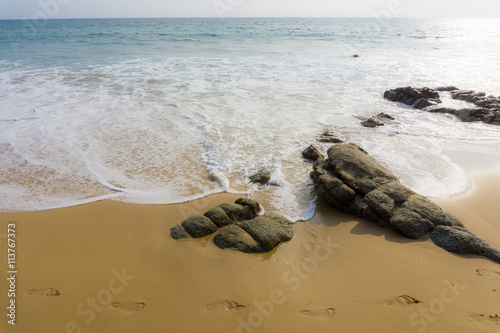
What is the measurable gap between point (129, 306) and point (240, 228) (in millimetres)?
1839

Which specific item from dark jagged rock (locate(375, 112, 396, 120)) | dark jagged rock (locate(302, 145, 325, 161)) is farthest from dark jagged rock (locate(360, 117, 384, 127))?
dark jagged rock (locate(302, 145, 325, 161))

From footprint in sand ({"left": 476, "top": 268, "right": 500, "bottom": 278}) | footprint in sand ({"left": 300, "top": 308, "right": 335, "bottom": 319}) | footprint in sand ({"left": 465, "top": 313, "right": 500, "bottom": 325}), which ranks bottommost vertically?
footprint in sand ({"left": 300, "top": 308, "right": 335, "bottom": 319})

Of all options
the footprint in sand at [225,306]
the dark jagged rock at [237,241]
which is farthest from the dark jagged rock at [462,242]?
the footprint in sand at [225,306]

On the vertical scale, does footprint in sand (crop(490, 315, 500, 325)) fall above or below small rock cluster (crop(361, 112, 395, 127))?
below

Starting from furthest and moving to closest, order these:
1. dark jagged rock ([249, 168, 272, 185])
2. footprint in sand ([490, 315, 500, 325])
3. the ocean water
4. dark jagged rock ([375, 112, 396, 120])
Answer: dark jagged rock ([375, 112, 396, 120]) → dark jagged rock ([249, 168, 272, 185]) → the ocean water → footprint in sand ([490, 315, 500, 325])

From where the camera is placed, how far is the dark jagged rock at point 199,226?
461 centimetres

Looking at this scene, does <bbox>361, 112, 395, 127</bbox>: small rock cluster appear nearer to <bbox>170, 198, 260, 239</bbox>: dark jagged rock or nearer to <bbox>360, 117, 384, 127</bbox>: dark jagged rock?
<bbox>360, 117, 384, 127</bbox>: dark jagged rock

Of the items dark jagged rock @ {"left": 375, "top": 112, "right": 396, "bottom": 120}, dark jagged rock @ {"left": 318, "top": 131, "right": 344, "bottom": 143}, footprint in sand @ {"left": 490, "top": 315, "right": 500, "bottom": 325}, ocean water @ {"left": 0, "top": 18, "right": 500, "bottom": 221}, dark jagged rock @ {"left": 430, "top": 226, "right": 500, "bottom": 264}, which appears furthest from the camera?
dark jagged rock @ {"left": 375, "top": 112, "right": 396, "bottom": 120}

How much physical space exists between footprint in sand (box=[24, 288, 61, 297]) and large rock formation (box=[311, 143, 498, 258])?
170 inches

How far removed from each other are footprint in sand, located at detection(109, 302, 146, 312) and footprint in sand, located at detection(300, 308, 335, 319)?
188 cm

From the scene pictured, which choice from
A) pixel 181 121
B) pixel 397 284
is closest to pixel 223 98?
pixel 181 121

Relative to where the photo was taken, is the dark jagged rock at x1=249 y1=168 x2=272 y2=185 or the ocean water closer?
the ocean water

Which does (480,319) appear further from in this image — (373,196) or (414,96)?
(414,96)

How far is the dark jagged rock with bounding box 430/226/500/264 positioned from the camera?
425 centimetres
